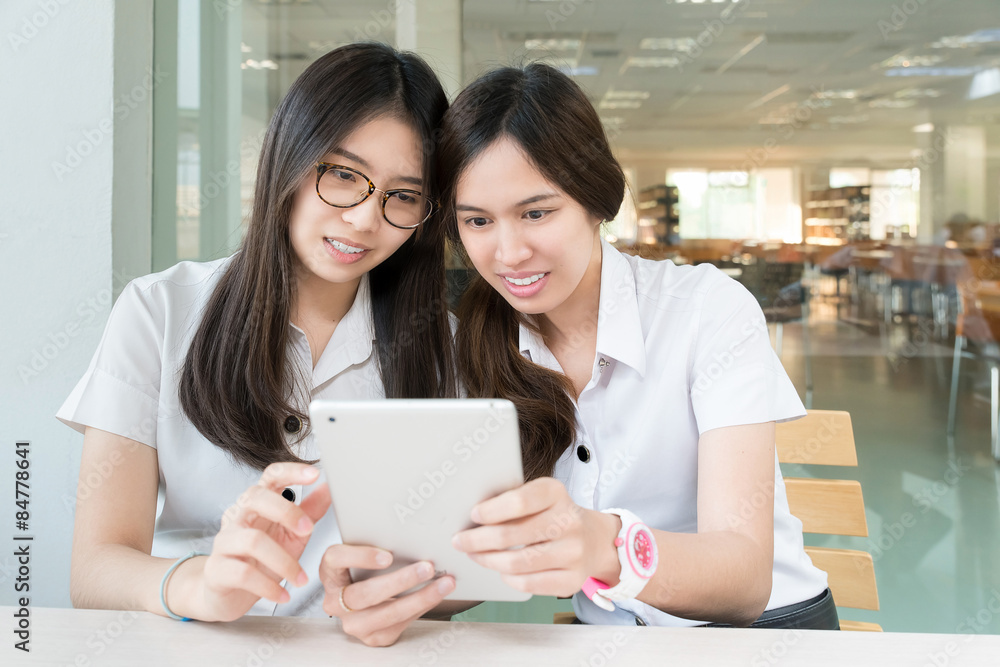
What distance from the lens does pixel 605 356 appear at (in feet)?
3.65

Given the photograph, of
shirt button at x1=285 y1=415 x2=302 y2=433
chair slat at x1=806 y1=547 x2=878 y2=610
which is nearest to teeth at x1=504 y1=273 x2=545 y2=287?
shirt button at x1=285 y1=415 x2=302 y2=433

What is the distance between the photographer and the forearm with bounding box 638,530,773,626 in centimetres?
81

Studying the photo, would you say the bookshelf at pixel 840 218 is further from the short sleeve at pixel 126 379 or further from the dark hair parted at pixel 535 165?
the short sleeve at pixel 126 379

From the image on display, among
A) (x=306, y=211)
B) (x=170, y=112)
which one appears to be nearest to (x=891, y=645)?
(x=306, y=211)

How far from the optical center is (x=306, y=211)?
1.09 metres

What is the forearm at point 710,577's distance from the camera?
81cm

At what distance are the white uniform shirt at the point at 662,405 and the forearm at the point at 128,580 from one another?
56 centimetres

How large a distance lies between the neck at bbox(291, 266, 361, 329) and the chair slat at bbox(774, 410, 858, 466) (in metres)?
0.88

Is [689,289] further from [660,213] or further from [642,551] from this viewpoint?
[660,213]

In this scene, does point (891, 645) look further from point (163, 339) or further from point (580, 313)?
point (163, 339)

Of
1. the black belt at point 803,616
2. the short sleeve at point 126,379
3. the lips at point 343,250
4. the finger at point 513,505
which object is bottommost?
the black belt at point 803,616

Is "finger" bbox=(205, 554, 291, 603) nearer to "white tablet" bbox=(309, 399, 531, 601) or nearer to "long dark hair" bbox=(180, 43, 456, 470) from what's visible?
"white tablet" bbox=(309, 399, 531, 601)
